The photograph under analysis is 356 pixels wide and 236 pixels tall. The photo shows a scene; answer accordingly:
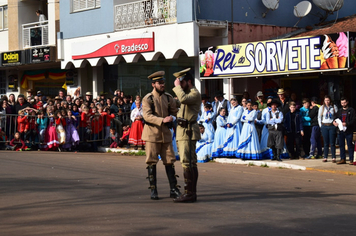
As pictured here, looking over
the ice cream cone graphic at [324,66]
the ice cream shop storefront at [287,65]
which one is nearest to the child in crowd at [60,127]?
the ice cream shop storefront at [287,65]

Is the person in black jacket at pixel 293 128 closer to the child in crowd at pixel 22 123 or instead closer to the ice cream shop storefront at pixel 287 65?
the ice cream shop storefront at pixel 287 65

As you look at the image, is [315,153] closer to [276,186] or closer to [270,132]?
[270,132]

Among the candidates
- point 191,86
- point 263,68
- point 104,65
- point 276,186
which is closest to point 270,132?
point 263,68

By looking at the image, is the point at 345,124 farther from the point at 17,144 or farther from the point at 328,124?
the point at 17,144

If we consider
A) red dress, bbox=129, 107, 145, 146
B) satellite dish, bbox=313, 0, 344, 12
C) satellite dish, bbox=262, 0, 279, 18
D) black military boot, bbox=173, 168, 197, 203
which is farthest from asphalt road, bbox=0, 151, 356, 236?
satellite dish, bbox=313, 0, 344, 12

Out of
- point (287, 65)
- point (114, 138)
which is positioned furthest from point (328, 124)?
point (114, 138)

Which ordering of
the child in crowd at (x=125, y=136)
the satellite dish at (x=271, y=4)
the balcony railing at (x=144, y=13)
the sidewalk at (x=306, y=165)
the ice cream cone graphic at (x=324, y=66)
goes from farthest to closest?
1. the satellite dish at (x=271, y=4)
2. the balcony railing at (x=144, y=13)
3. the child in crowd at (x=125, y=136)
4. the ice cream cone graphic at (x=324, y=66)
5. the sidewalk at (x=306, y=165)

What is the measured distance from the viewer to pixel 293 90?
21.5 meters

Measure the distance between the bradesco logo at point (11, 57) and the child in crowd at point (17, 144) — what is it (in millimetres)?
9660

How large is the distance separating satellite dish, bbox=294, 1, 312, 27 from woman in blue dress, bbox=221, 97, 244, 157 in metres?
8.10

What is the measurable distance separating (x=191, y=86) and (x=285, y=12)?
15.9 m

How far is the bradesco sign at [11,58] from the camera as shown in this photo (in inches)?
1152

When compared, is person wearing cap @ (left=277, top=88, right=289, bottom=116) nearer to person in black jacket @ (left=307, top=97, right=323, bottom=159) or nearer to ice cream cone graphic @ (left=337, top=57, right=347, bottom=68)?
person in black jacket @ (left=307, top=97, right=323, bottom=159)

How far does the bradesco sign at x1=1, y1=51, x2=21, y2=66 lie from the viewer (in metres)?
29.3
